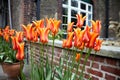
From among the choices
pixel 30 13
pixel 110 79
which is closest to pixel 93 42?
pixel 110 79

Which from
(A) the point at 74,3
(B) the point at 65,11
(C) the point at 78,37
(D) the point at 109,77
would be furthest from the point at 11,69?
(A) the point at 74,3

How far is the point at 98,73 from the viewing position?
9.05 feet

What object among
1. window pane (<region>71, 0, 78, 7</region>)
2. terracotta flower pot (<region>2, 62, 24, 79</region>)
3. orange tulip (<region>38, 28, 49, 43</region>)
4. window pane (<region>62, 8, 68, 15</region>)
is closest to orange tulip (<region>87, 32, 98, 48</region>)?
orange tulip (<region>38, 28, 49, 43</region>)

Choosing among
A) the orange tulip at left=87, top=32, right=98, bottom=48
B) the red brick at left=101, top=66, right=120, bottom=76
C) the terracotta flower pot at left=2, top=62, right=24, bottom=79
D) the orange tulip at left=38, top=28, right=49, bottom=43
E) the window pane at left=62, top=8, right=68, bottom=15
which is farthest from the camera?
the window pane at left=62, top=8, right=68, bottom=15

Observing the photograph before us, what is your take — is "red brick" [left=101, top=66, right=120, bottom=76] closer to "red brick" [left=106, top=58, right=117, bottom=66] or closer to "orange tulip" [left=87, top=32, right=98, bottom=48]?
"red brick" [left=106, top=58, right=117, bottom=66]

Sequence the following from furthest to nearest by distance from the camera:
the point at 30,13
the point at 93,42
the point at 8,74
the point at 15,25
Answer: the point at 15,25 < the point at 30,13 < the point at 8,74 < the point at 93,42

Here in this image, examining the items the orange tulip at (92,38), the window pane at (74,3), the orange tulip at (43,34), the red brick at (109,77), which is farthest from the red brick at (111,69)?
the window pane at (74,3)

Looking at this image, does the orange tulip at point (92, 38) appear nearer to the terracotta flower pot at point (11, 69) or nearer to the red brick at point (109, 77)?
the red brick at point (109, 77)

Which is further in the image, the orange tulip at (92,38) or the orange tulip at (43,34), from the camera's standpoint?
the orange tulip at (43,34)

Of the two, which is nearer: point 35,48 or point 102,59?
point 102,59

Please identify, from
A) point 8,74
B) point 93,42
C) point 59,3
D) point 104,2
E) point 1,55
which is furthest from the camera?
point 104,2

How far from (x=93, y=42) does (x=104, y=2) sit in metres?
9.10

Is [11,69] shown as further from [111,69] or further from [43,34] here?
[43,34]

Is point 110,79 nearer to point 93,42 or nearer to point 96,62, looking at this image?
point 96,62
